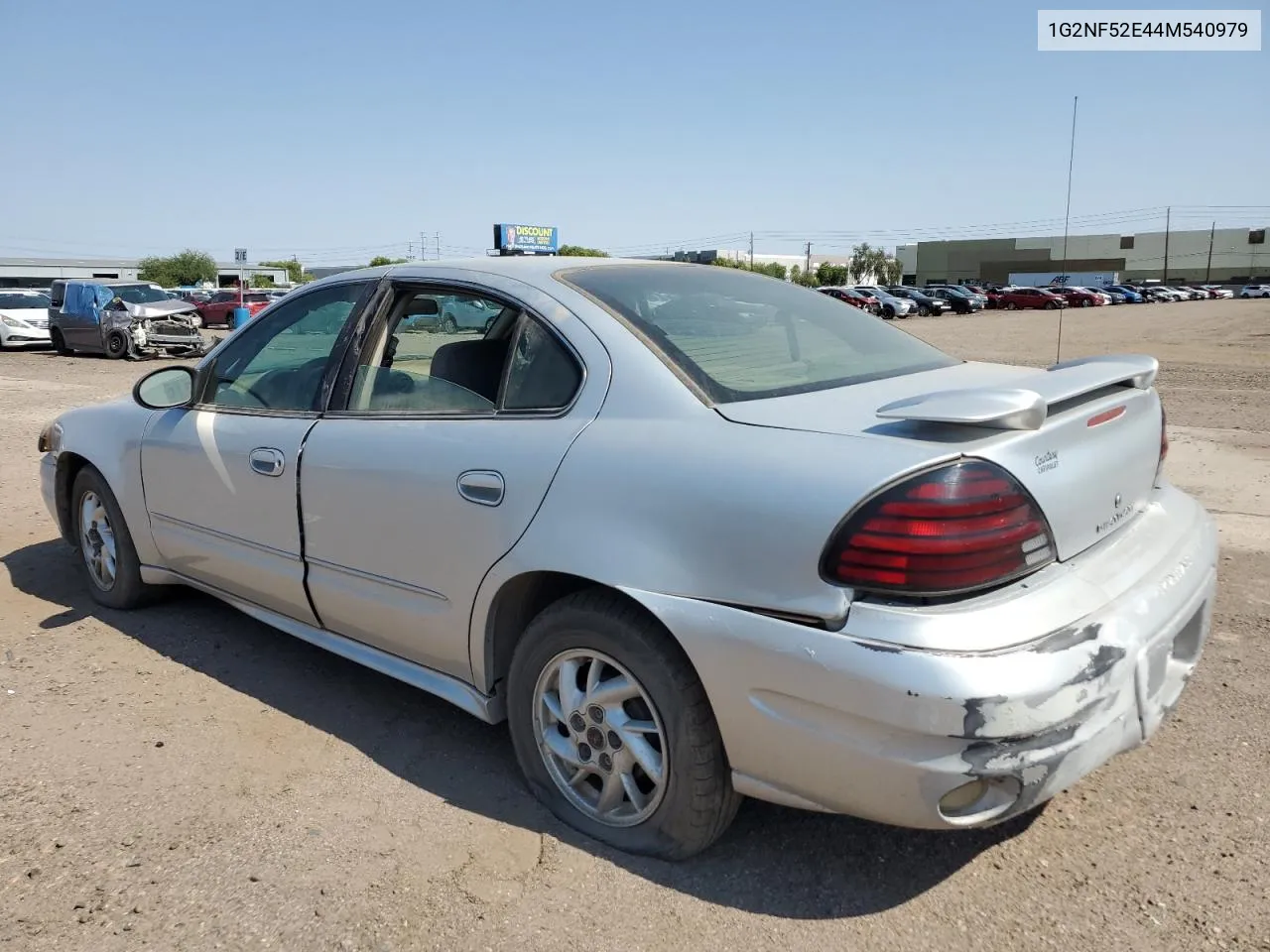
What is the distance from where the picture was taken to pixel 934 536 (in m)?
2.09

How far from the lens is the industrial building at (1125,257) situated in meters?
106

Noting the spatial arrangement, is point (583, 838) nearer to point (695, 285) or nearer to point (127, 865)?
point (127, 865)

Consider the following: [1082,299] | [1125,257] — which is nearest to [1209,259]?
[1125,257]

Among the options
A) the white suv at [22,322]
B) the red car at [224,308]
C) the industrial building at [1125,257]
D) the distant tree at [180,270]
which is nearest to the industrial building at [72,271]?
the distant tree at [180,270]

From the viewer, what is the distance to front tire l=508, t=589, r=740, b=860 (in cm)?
244

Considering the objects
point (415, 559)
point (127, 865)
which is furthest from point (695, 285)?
point (127, 865)

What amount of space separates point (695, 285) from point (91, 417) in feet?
9.99

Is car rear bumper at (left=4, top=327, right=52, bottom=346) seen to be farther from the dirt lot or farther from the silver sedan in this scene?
the silver sedan

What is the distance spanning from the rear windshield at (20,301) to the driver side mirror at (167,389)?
946 inches

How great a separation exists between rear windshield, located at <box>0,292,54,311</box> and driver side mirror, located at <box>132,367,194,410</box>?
24034mm

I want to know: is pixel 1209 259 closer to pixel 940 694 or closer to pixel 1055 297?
pixel 1055 297

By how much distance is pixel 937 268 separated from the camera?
113312mm

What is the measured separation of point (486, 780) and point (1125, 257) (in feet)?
401

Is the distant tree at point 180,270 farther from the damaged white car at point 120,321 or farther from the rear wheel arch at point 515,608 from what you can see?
the rear wheel arch at point 515,608
